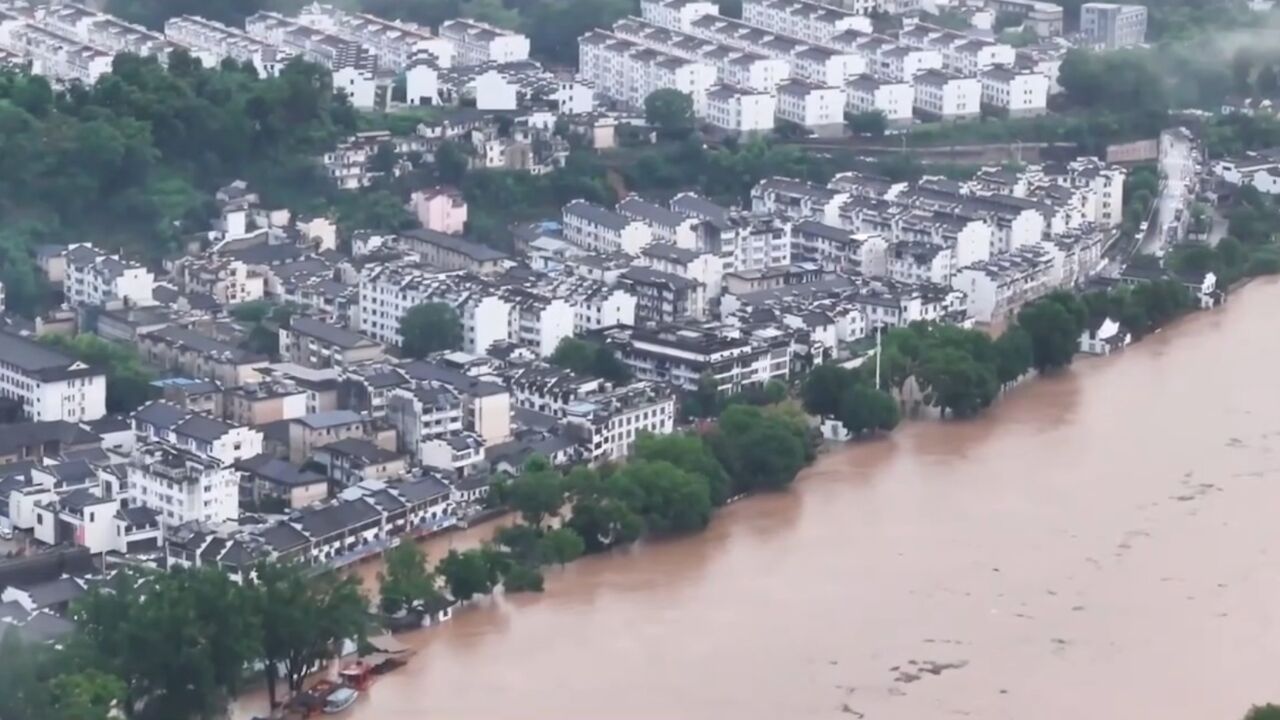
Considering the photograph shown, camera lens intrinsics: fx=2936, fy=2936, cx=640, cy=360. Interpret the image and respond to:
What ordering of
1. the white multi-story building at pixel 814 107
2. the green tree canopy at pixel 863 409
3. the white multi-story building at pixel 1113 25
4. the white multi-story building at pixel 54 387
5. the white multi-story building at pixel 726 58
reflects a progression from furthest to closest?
1. the white multi-story building at pixel 1113 25
2. the white multi-story building at pixel 726 58
3. the white multi-story building at pixel 814 107
4. the green tree canopy at pixel 863 409
5. the white multi-story building at pixel 54 387

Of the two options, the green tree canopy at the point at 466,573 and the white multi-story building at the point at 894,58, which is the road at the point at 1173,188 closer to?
the white multi-story building at the point at 894,58

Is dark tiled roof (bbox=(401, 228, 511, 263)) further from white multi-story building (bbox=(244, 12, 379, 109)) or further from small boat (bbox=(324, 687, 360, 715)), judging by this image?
small boat (bbox=(324, 687, 360, 715))

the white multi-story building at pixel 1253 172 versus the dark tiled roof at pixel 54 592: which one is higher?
the white multi-story building at pixel 1253 172

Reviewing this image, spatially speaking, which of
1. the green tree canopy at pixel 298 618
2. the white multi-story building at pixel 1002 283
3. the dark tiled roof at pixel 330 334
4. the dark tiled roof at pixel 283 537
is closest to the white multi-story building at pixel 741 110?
the white multi-story building at pixel 1002 283

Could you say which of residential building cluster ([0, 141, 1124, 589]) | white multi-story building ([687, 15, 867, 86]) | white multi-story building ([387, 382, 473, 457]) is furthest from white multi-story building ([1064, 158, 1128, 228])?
white multi-story building ([387, 382, 473, 457])

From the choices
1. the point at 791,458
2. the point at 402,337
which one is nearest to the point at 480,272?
the point at 402,337

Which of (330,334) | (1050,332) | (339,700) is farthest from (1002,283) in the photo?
(339,700)

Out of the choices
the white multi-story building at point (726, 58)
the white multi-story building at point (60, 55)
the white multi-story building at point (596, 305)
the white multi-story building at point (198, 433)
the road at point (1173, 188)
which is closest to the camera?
the white multi-story building at point (198, 433)
